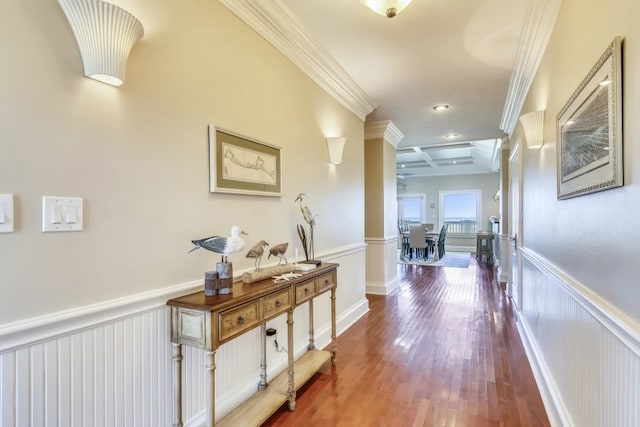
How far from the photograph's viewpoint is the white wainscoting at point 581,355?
1076mm

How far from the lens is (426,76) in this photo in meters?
3.30

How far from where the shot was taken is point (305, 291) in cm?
227

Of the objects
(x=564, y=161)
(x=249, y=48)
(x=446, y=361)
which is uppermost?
(x=249, y=48)

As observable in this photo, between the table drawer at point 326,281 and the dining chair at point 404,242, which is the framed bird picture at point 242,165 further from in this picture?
the dining chair at point 404,242

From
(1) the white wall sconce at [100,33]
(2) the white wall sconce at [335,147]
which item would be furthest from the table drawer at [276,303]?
(2) the white wall sconce at [335,147]

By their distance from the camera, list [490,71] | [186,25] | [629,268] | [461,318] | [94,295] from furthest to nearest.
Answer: [461,318] < [490,71] < [186,25] < [94,295] < [629,268]

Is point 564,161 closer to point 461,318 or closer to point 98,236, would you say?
point 98,236

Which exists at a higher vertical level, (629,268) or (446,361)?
(629,268)

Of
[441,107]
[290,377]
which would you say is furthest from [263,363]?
[441,107]

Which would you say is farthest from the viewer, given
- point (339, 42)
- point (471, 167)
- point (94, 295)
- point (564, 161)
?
point (471, 167)

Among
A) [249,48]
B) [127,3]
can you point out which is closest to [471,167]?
[249,48]

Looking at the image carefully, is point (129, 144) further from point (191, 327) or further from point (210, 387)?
point (210, 387)

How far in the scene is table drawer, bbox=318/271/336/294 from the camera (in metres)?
2.50

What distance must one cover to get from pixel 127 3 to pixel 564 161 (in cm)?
231
